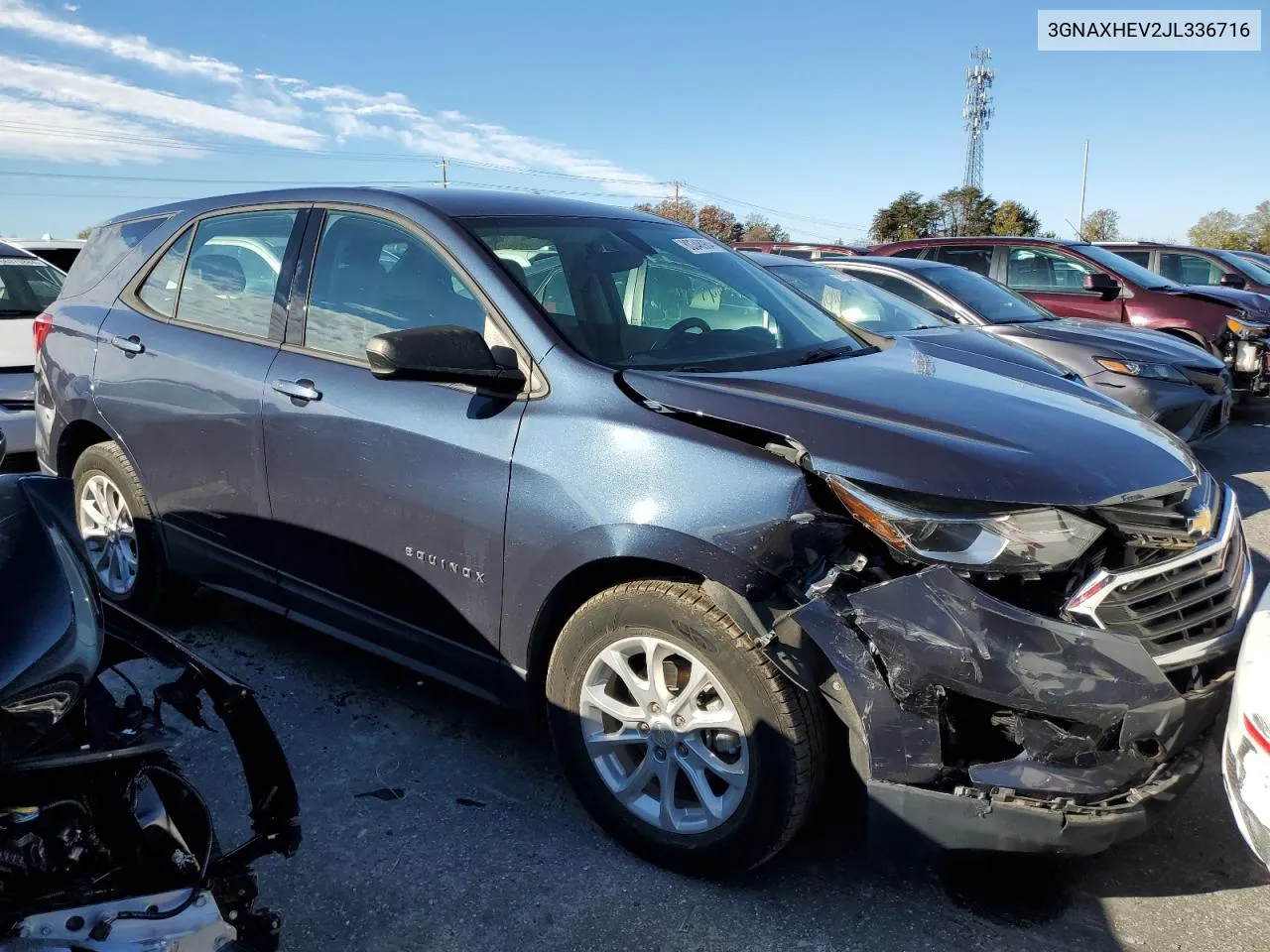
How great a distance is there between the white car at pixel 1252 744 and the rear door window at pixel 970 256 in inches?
345

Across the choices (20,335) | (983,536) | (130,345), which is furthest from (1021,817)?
(20,335)

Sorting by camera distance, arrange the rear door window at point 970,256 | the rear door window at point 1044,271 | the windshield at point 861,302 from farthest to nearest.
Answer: the rear door window at point 970,256 < the rear door window at point 1044,271 < the windshield at point 861,302

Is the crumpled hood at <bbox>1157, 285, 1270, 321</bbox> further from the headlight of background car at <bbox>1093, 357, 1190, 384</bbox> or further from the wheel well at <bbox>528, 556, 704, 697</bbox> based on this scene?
the wheel well at <bbox>528, 556, 704, 697</bbox>

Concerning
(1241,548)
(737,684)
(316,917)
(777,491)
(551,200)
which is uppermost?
(551,200)

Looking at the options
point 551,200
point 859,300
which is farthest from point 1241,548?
point 859,300

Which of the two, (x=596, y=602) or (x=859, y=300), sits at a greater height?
(x=859, y=300)

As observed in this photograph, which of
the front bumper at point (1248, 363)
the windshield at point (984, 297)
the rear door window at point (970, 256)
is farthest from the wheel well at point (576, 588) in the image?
the rear door window at point (970, 256)

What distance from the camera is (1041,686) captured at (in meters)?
2.19

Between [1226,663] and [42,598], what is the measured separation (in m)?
2.60

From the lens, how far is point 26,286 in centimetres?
771

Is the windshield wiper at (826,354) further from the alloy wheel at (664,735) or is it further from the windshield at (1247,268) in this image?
the windshield at (1247,268)

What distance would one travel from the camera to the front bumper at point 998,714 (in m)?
2.20

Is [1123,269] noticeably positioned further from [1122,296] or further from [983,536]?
[983,536]

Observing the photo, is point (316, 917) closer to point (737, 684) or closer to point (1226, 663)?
point (737, 684)
